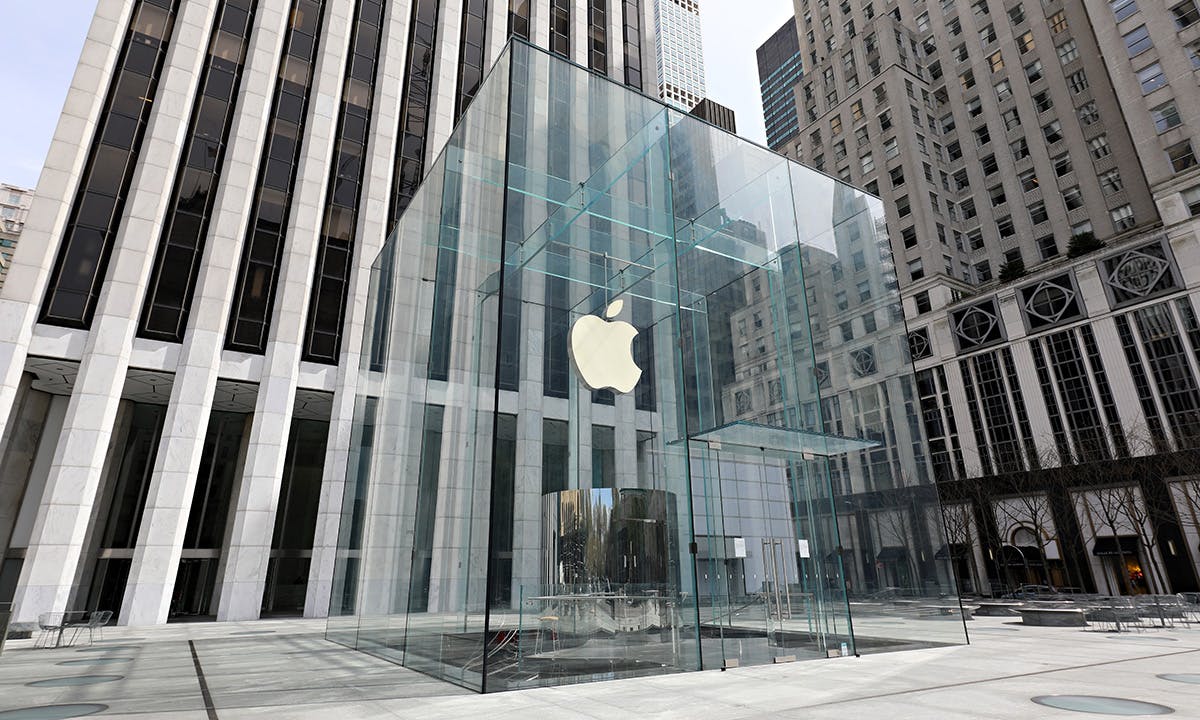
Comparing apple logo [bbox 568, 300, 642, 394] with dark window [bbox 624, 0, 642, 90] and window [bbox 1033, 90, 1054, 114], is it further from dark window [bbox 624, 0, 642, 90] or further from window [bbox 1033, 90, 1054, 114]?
window [bbox 1033, 90, 1054, 114]

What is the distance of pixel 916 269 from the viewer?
60.0m

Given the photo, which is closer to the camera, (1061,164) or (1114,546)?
(1114,546)

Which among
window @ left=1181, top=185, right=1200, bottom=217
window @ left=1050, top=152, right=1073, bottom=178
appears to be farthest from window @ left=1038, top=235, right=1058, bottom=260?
window @ left=1181, top=185, right=1200, bottom=217

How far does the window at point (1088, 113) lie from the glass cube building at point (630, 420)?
186 ft

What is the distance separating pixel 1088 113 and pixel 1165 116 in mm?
12144

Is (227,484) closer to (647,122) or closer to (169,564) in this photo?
(169,564)

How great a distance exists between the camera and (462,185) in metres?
12.1

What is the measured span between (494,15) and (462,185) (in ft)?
98.4

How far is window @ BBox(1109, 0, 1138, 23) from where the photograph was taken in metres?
46.4

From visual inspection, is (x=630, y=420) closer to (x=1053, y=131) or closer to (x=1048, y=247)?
(x=1048, y=247)

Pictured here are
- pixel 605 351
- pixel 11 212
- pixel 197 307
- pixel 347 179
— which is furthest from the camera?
pixel 11 212

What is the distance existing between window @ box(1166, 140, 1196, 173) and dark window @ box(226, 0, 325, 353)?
5553cm

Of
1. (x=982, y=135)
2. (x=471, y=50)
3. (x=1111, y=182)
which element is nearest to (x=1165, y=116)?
(x=1111, y=182)

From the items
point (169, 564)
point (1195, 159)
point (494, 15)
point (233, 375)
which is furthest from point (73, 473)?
point (1195, 159)
